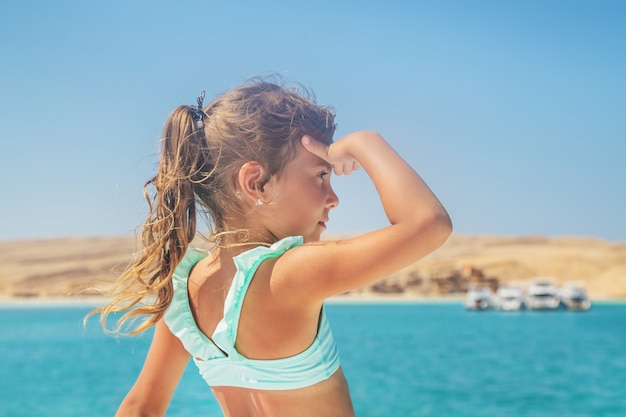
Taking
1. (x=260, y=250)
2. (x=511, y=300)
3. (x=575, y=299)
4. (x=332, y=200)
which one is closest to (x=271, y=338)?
(x=260, y=250)

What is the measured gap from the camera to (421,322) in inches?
1496

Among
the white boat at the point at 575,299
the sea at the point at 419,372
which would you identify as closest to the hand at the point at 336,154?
the sea at the point at 419,372

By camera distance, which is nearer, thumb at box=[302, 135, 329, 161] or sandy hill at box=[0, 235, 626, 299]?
thumb at box=[302, 135, 329, 161]

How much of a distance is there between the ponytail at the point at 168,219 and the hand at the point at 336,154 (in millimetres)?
212

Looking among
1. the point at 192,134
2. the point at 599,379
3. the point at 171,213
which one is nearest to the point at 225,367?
the point at 171,213

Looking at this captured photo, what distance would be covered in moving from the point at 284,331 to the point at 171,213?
36cm

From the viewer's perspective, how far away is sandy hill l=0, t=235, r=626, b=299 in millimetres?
59438

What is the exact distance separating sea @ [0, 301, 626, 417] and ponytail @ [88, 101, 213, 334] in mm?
3356

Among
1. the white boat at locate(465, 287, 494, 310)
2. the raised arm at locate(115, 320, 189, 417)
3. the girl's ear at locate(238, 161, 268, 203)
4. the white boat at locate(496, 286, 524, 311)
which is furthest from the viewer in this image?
the white boat at locate(465, 287, 494, 310)

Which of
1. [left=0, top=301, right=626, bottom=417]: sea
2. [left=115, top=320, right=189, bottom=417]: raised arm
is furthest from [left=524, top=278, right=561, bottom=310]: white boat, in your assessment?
[left=115, top=320, right=189, bottom=417]: raised arm

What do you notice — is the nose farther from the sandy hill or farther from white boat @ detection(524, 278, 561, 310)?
the sandy hill

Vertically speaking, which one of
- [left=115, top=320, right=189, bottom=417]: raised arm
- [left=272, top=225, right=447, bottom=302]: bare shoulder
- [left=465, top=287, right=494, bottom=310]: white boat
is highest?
[left=272, top=225, right=447, bottom=302]: bare shoulder

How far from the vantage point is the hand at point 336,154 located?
145 cm

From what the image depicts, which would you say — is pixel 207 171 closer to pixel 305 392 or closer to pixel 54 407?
pixel 305 392
